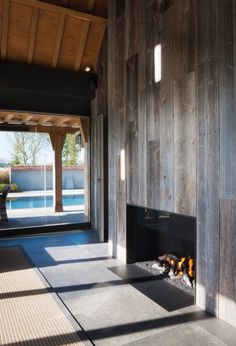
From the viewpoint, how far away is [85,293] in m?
3.07

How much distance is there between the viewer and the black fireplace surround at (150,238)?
3527 mm

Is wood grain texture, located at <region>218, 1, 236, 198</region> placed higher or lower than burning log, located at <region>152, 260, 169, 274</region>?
higher

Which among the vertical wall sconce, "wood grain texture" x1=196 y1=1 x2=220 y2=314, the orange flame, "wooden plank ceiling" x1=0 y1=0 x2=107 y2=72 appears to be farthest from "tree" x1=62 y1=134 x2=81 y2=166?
"wood grain texture" x1=196 y1=1 x2=220 y2=314

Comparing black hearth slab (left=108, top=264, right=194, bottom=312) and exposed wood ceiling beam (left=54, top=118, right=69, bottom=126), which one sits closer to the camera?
black hearth slab (left=108, top=264, right=194, bottom=312)

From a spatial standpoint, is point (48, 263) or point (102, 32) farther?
point (102, 32)

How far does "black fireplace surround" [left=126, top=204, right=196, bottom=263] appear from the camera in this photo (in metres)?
3.53

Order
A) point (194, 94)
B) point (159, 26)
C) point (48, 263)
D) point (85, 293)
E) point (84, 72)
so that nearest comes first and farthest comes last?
point (194, 94), point (85, 293), point (159, 26), point (48, 263), point (84, 72)

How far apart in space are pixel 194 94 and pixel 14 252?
3.45 m

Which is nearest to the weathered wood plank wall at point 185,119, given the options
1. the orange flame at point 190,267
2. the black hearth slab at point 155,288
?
the black hearth slab at point 155,288

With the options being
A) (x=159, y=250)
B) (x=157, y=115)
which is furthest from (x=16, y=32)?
(x=159, y=250)

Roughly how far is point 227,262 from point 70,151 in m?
4.71

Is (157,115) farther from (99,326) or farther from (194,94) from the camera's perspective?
(99,326)

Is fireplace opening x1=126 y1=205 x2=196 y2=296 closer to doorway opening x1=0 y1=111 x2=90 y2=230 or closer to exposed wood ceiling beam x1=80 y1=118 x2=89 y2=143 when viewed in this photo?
doorway opening x1=0 y1=111 x2=90 y2=230

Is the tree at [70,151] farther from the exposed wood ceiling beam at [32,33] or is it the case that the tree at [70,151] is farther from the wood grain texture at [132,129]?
the wood grain texture at [132,129]
